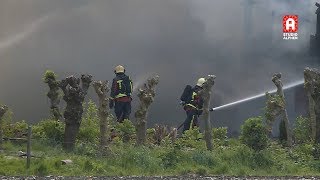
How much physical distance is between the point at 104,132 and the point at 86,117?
2330 millimetres

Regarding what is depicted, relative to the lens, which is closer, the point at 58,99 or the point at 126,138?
the point at 126,138

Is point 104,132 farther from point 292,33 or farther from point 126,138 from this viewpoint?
point 292,33

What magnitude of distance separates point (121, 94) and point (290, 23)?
8.54 m

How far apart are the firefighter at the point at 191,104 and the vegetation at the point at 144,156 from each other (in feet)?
13.7

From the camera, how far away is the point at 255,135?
18.8 m

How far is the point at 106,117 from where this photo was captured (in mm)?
19531

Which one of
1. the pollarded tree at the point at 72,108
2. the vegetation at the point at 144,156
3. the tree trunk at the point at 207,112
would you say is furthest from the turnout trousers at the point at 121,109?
the pollarded tree at the point at 72,108

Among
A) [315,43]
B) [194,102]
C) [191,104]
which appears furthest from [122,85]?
[315,43]

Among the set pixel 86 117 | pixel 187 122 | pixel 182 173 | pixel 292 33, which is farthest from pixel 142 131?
pixel 292 33

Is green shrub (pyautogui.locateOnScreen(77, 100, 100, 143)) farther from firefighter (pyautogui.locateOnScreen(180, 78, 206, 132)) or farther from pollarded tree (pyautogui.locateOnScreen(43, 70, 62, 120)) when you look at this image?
firefighter (pyautogui.locateOnScreen(180, 78, 206, 132))

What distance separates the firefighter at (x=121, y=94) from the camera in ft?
79.4

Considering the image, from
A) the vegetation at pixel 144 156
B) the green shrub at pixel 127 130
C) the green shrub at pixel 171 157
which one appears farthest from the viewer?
the green shrub at pixel 127 130

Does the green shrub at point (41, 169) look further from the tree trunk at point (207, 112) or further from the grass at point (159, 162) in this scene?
the tree trunk at point (207, 112)

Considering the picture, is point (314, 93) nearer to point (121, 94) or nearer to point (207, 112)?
point (207, 112)
